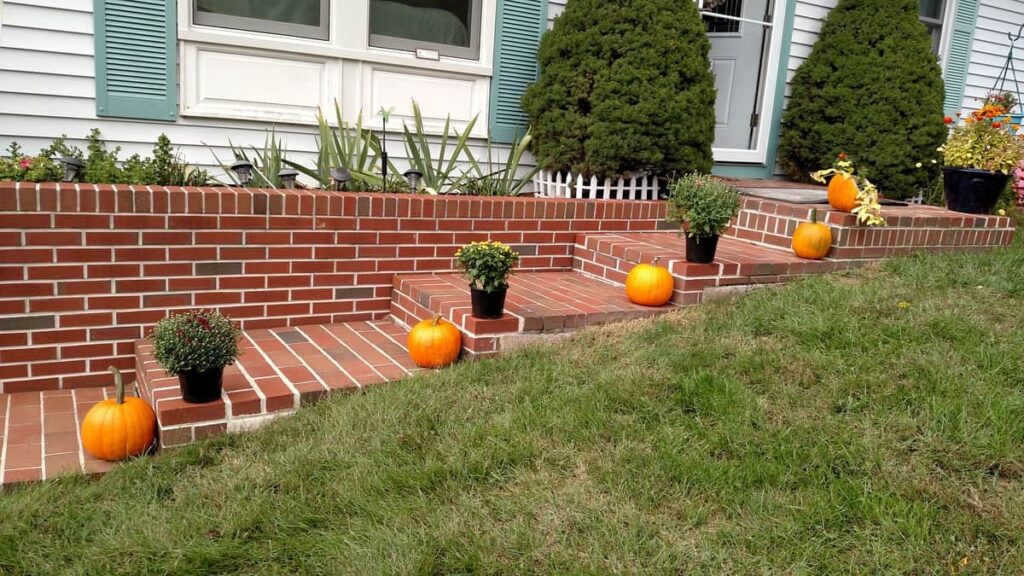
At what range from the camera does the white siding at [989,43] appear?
28.2 ft

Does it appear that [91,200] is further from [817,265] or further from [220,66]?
[817,265]

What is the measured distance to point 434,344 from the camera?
3.50 metres

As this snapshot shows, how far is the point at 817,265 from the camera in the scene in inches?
183

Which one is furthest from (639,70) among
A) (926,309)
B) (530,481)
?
(530,481)

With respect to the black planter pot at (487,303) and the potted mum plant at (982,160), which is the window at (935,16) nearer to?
the potted mum plant at (982,160)

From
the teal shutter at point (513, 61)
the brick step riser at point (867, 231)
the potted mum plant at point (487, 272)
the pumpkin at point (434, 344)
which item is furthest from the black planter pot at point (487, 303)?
the teal shutter at point (513, 61)

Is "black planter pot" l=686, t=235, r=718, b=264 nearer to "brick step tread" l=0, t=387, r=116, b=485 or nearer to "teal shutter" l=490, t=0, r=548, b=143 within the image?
"teal shutter" l=490, t=0, r=548, b=143

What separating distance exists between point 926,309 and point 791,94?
4140mm

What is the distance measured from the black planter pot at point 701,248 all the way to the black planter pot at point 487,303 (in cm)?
120

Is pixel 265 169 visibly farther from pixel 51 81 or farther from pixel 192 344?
pixel 192 344

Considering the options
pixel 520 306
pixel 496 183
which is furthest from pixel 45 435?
pixel 496 183

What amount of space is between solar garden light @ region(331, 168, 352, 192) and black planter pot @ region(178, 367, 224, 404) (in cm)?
156

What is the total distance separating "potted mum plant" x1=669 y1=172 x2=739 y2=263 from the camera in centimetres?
405

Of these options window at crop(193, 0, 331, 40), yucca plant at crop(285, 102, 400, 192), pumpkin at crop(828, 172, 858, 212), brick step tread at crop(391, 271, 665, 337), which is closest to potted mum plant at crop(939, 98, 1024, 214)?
pumpkin at crop(828, 172, 858, 212)
